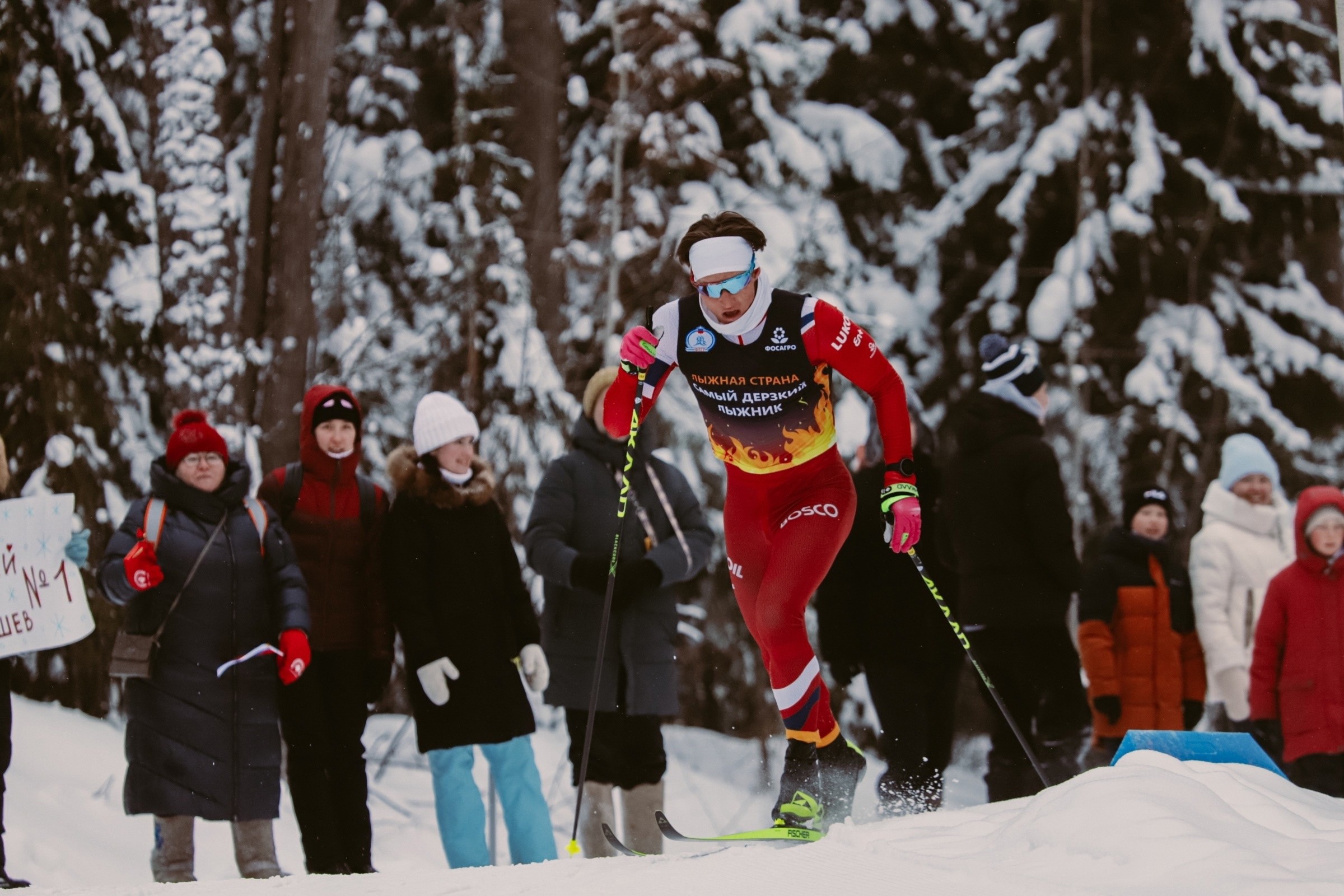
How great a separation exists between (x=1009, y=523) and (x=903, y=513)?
1.36m

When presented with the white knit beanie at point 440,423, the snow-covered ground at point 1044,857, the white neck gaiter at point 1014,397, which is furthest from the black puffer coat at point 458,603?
the white neck gaiter at point 1014,397

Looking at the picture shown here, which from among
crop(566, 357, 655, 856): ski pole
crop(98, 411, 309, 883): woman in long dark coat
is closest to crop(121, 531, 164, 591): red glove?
crop(98, 411, 309, 883): woman in long dark coat

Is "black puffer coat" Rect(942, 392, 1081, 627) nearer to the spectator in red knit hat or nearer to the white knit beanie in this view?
the white knit beanie

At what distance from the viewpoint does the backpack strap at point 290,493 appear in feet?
17.2

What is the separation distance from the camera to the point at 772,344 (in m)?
4.34

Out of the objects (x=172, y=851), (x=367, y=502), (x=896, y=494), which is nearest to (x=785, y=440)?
(x=896, y=494)

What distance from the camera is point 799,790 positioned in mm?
4266

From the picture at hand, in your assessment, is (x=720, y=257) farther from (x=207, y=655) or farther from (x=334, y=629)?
(x=207, y=655)

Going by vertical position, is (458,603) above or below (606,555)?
below

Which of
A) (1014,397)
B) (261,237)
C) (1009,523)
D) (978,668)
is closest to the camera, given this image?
(978,668)

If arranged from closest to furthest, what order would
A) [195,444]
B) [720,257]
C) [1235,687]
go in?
[720,257] < [195,444] < [1235,687]

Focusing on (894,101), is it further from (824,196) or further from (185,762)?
(185,762)

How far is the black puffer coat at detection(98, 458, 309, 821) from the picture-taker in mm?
4684

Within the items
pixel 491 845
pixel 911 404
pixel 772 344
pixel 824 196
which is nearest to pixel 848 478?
pixel 772 344
